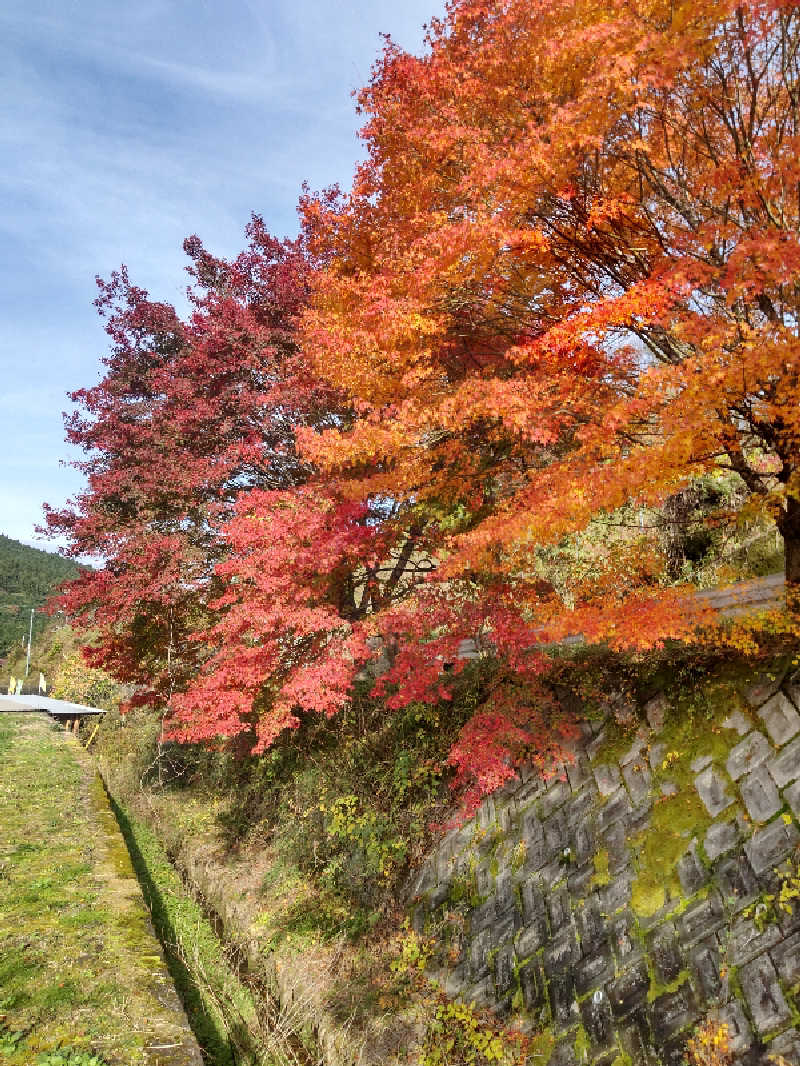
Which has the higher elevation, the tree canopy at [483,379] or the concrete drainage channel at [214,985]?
the tree canopy at [483,379]

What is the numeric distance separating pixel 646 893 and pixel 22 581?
11871 cm

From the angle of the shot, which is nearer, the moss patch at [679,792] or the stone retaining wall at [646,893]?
the stone retaining wall at [646,893]

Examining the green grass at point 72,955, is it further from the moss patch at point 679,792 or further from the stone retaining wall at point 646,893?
the moss patch at point 679,792

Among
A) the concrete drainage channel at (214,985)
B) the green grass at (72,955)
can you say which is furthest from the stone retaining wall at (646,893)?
the green grass at (72,955)

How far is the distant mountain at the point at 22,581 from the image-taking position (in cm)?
7813

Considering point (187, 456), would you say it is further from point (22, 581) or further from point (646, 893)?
point (22, 581)

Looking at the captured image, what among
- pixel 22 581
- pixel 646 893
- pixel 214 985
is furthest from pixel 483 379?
pixel 22 581

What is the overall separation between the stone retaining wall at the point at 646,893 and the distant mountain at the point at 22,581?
73032 mm

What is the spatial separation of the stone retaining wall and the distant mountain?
73032mm

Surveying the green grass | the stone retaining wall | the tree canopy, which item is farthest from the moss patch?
the green grass

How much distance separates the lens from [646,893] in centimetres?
571

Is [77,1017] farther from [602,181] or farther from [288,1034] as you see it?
[602,181]

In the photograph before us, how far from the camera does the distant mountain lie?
78.1 metres

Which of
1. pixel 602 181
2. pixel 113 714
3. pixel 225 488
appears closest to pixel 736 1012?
A: pixel 602 181
